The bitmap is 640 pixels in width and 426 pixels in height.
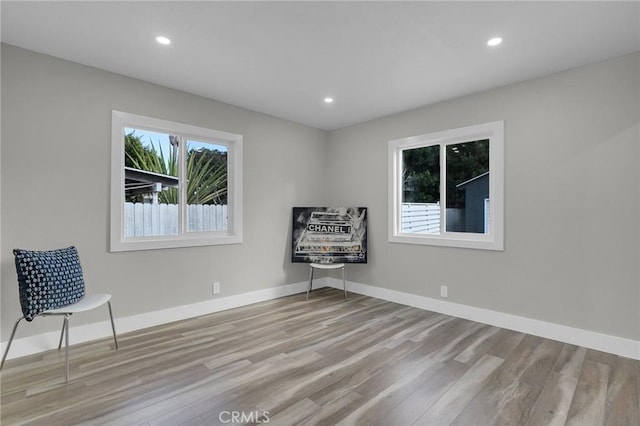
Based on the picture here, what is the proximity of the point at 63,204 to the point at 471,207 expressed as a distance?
13.8ft

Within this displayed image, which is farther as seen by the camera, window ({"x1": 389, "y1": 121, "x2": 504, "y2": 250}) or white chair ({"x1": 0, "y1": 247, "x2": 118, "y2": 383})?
window ({"x1": 389, "y1": 121, "x2": 504, "y2": 250})

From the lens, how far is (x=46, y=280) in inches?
91.7

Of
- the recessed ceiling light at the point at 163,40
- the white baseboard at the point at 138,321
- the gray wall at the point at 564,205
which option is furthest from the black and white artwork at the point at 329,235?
the recessed ceiling light at the point at 163,40

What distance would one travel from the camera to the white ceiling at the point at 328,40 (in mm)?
2092

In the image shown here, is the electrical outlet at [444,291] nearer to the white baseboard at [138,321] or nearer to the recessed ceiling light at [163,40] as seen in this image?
the white baseboard at [138,321]

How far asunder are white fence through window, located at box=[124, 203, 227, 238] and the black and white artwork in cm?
110

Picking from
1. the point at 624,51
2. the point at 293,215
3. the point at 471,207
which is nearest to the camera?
the point at 624,51

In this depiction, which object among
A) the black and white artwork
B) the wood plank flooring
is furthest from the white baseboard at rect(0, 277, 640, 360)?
the black and white artwork

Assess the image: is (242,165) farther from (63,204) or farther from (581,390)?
(581,390)

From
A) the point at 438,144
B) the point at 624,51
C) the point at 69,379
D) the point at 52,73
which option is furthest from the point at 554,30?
the point at 69,379

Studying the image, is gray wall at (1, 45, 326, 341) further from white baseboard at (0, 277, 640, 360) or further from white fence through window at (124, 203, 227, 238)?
white fence through window at (124, 203, 227, 238)

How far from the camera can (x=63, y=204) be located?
9.15 feet

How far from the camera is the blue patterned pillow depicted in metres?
2.26

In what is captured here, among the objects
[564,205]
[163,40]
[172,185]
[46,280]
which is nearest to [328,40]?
[163,40]
